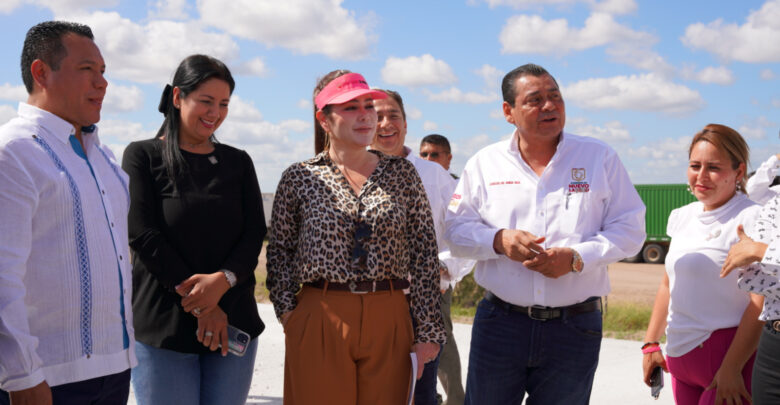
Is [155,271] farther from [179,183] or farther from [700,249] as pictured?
[700,249]

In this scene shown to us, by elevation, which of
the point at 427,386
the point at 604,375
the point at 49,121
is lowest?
the point at 604,375

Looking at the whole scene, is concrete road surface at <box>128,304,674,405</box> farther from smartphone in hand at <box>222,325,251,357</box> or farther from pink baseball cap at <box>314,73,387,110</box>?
pink baseball cap at <box>314,73,387,110</box>

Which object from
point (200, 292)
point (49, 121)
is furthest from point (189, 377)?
point (49, 121)

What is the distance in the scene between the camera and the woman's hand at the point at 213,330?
121 inches

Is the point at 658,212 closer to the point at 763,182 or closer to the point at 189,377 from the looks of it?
the point at 763,182

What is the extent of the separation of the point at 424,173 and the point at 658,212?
30.1 meters

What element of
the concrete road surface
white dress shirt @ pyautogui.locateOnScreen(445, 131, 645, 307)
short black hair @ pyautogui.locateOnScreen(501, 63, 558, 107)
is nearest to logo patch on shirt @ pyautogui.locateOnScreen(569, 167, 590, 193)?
white dress shirt @ pyautogui.locateOnScreen(445, 131, 645, 307)

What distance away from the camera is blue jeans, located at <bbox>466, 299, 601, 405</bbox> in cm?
333

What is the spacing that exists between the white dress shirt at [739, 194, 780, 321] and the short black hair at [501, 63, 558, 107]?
1188 millimetres

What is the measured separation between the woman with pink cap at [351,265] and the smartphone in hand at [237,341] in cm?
21

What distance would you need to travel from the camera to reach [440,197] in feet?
14.6

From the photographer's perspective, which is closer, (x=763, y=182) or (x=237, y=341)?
(x=237, y=341)

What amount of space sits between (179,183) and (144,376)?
2.94 ft

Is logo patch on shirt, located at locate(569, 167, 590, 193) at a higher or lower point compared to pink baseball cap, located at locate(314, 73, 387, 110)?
lower
